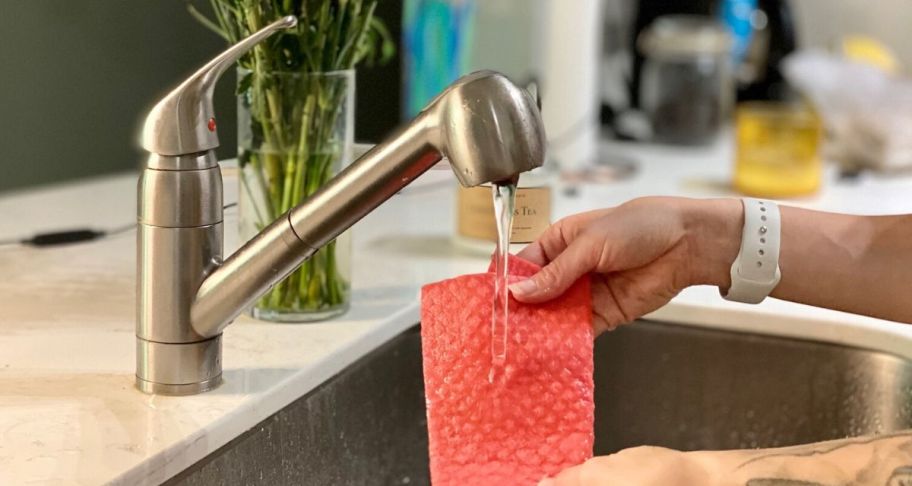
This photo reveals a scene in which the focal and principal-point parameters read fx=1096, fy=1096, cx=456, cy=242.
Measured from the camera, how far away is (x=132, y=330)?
2.95 ft

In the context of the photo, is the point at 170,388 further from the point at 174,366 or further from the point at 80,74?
the point at 80,74

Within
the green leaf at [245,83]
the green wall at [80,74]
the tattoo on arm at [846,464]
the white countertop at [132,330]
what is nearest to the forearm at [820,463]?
the tattoo on arm at [846,464]

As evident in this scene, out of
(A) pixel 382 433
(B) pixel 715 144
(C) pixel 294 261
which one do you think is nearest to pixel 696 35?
(B) pixel 715 144

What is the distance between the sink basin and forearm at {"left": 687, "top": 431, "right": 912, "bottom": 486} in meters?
0.32

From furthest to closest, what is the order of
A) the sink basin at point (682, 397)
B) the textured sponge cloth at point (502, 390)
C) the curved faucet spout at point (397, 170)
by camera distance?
the sink basin at point (682, 397) → the textured sponge cloth at point (502, 390) → the curved faucet spout at point (397, 170)

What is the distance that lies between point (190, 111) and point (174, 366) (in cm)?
18

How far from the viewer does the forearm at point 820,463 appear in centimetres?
67

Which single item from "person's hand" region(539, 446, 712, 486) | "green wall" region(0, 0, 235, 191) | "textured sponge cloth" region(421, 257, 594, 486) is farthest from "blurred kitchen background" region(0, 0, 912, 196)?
"person's hand" region(539, 446, 712, 486)

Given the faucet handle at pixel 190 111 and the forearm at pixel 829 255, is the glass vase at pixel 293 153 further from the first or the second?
the forearm at pixel 829 255

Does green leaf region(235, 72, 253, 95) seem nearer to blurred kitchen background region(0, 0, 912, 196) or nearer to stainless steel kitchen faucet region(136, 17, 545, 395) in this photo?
stainless steel kitchen faucet region(136, 17, 545, 395)

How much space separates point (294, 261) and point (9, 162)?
2.67 feet

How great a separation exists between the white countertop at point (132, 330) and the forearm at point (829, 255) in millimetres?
101

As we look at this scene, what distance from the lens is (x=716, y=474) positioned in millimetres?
680

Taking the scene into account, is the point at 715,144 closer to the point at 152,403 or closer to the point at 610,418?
the point at 610,418
